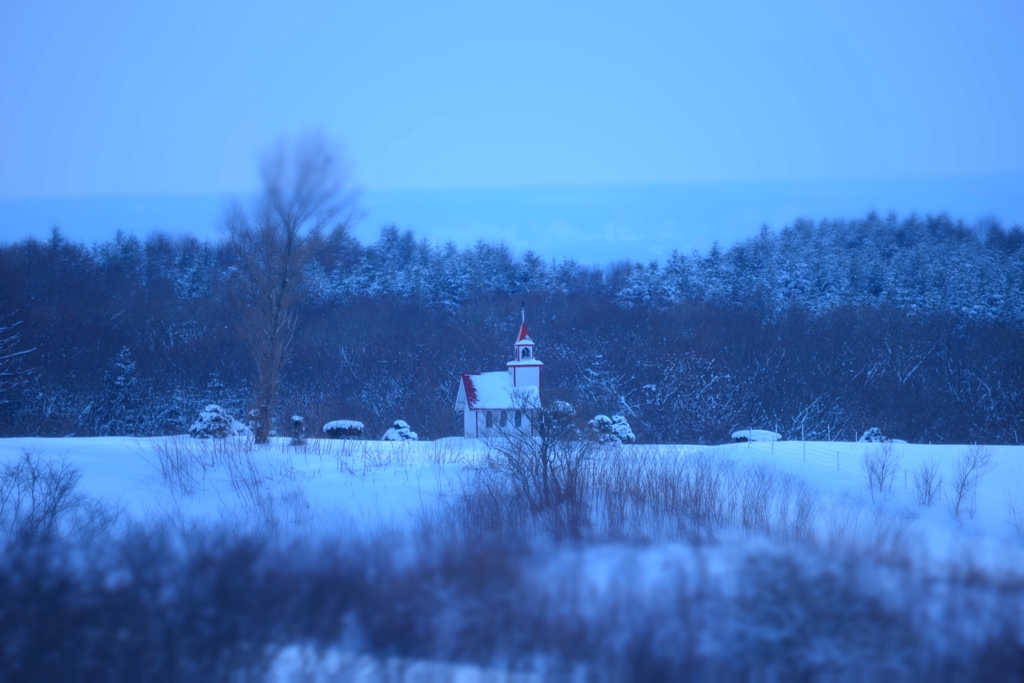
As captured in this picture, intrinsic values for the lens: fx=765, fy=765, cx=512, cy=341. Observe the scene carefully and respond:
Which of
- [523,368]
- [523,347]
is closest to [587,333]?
[523,347]

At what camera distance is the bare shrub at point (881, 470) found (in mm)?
13500

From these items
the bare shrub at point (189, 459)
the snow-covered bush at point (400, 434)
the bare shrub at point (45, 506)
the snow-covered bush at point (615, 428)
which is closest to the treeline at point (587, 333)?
the snow-covered bush at point (400, 434)

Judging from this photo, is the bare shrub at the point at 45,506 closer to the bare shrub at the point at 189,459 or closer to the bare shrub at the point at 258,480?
the bare shrub at the point at 189,459

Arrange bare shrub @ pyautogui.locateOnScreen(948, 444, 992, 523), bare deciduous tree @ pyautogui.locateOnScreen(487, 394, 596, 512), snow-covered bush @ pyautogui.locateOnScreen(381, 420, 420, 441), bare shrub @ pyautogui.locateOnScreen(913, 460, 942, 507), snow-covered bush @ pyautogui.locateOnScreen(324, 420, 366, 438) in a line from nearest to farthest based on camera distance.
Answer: bare deciduous tree @ pyautogui.locateOnScreen(487, 394, 596, 512)
bare shrub @ pyautogui.locateOnScreen(948, 444, 992, 523)
bare shrub @ pyautogui.locateOnScreen(913, 460, 942, 507)
snow-covered bush @ pyautogui.locateOnScreen(324, 420, 366, 438)
snow-covered bush @ pyautogui.locateOnScreen(381, 420, 420, 441)

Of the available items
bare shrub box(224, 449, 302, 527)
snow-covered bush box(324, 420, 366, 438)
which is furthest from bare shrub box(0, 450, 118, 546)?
snow-covered bush box(324, 420, 366, 438)

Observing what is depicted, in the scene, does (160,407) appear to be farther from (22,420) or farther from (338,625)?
(338,625)

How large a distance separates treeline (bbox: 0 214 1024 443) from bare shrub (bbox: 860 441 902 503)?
21.7 meters

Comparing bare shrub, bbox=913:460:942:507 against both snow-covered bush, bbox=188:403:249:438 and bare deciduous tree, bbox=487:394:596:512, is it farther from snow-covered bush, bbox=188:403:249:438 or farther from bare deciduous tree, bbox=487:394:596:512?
snow-covered bush, bbox=188:403:249:438

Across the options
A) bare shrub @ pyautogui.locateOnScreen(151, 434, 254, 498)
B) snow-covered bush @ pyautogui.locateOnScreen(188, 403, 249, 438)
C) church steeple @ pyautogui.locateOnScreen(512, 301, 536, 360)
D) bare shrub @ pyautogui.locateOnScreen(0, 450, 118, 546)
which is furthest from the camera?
church steeple @ pyautogui.locateOnScreen(512, 301, 536, 360)

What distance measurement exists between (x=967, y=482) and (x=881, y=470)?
1.38m

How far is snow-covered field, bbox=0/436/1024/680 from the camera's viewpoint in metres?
4.55

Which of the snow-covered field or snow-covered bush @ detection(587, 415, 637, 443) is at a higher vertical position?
the snow-covered field

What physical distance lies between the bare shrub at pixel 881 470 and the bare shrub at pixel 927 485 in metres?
0.41

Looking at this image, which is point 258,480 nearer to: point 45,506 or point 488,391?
point 45,506
